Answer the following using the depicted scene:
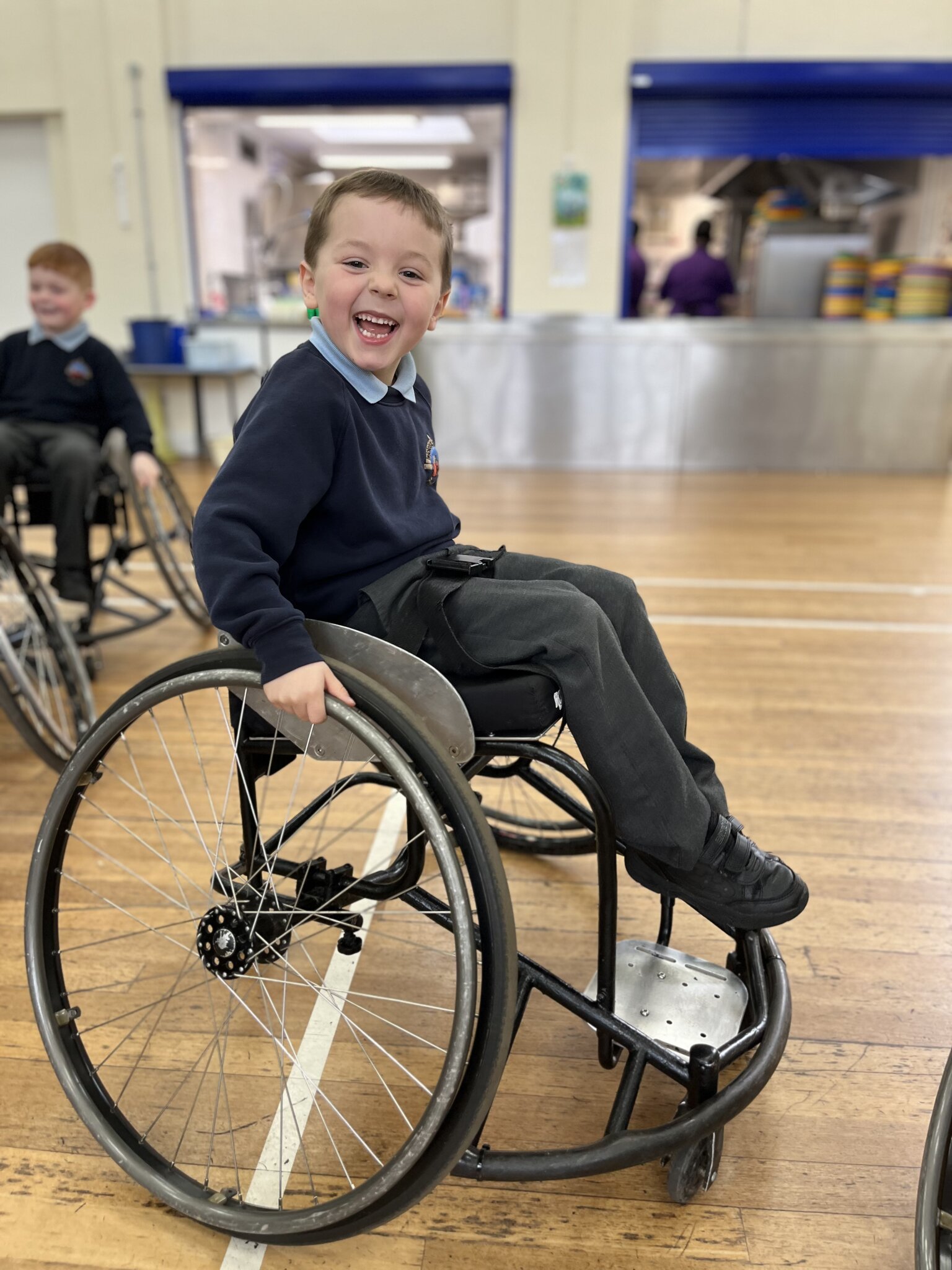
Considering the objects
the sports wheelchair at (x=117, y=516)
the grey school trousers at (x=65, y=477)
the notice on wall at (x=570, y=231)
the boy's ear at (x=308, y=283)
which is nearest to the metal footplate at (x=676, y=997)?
the boy's ear at (x=308, y=283)

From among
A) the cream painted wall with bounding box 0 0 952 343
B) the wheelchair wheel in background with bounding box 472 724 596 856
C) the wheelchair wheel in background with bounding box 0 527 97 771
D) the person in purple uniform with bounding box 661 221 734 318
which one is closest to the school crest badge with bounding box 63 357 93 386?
the wheelchair wheel in background with bounding box 0 527 97 771

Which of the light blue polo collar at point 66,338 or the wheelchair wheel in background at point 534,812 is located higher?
the light blue polo collar at point 66,338

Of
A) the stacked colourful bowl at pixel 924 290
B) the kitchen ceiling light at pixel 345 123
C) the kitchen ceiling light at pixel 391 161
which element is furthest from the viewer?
the kitchen ceiling light at pixel 391 161

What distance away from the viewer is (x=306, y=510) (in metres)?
0.95

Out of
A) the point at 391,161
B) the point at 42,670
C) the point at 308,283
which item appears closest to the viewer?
the point at 308,283

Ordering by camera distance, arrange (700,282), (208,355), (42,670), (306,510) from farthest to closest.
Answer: (700,282) < (208,355) < (42,670) < (306,510)

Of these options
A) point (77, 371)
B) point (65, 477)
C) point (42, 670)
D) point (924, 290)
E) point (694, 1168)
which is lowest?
point (694, 1168)

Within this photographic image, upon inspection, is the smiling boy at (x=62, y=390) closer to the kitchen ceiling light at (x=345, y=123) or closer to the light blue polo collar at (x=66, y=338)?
the light blue polo collar at (x=66, y=338)

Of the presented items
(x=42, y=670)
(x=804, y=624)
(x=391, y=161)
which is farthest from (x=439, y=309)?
(x=391, y=161)

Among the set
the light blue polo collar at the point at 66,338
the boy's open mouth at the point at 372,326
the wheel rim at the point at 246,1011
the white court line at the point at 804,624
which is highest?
the boy's open mouth at the point at 372,326

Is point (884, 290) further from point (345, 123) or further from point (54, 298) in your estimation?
point (54, 298)

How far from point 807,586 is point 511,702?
2.66 metres

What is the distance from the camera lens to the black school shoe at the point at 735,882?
1047mm

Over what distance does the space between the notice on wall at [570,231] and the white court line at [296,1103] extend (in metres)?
5.09
